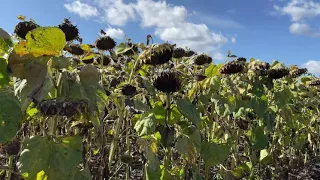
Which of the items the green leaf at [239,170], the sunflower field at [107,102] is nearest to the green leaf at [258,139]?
the sunflower field at [107,102]

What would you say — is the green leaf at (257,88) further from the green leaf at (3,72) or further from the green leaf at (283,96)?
the green leaf at (3,72)

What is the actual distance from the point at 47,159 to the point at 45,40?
0.34 m

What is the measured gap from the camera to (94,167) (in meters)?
2.94

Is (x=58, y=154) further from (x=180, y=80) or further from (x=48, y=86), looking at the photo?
(x=180, y=80)

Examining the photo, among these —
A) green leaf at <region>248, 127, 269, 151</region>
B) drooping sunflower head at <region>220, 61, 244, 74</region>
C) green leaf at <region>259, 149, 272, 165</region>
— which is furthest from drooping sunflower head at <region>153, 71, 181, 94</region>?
green leaf at <region>259, 149, 272, 165</region>

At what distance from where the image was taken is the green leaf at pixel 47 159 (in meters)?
1.17

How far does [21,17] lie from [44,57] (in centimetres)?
53

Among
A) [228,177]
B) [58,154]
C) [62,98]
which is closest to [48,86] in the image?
[62,98]

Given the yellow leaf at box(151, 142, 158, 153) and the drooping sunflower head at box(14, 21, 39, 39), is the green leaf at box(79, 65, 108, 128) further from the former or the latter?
Result: the yellow leaf at box(151, 142, 158, 153)

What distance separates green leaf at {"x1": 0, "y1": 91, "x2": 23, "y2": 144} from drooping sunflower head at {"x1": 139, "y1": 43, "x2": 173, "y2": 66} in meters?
0.69

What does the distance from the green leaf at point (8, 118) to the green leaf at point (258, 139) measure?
2.14 m

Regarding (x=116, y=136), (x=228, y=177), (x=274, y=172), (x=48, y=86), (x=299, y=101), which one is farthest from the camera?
(x=299, y=101)

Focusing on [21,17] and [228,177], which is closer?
[21,17]

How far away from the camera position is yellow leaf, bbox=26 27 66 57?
1.14 m
